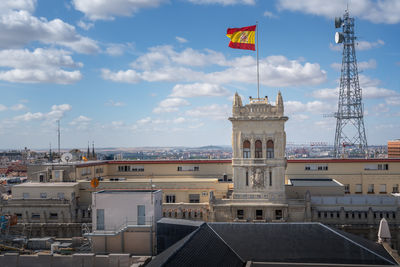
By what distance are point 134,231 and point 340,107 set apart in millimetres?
92758

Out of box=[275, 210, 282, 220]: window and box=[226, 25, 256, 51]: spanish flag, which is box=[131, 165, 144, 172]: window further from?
box=[226, 25, 256, 51]: spanish flag

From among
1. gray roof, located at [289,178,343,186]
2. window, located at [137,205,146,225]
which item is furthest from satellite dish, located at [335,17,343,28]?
window, located at [137,205,146,225]

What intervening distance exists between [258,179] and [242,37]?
20427 millimetres

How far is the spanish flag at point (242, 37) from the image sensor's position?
6278 cm

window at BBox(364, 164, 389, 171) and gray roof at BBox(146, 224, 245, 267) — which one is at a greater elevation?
window at BBox(364, 164, 389, 171)

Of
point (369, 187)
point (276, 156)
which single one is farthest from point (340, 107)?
point (276, 156)

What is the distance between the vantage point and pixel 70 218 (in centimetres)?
6353

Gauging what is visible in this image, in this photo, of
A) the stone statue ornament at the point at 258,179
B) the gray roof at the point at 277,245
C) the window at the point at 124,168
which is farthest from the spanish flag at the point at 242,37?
the window at the point at 124,168

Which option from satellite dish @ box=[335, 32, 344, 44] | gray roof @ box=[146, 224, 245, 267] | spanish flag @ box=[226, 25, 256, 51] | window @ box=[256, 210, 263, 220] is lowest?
window @ box=[256, 210, 263, 220]

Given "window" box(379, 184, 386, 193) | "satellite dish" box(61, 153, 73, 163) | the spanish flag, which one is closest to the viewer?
the spanish flag

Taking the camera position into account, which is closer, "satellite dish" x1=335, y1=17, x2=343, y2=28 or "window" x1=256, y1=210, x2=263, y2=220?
"window" x1=256, y1=210, x2=263, y2=220

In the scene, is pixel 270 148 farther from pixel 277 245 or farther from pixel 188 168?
pixel 277 245

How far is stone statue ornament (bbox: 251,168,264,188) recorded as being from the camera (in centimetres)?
6047

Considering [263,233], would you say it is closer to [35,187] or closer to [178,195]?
[178,195]
